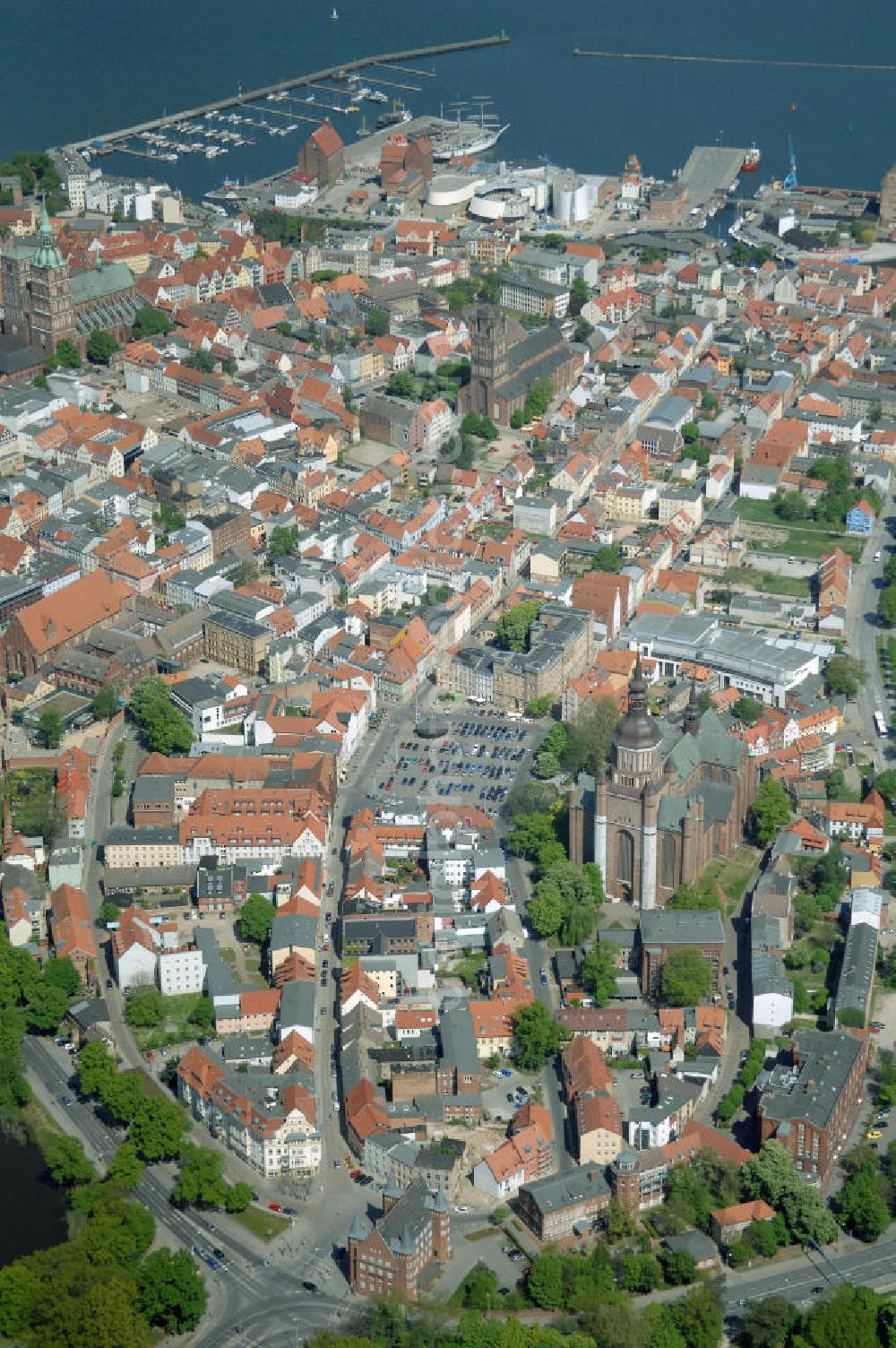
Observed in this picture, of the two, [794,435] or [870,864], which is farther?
[794,435]

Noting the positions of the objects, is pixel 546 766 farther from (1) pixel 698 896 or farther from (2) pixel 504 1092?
(2) pixel 504 1092

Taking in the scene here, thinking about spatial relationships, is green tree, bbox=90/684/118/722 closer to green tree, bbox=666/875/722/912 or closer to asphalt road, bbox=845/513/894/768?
green tree, bbox=666/875/722/912

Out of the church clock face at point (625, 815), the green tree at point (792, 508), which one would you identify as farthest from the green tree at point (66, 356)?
the church clock face at point (625, 815)

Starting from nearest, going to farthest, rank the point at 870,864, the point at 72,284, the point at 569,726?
the point at 870,864
the point at 569,726
the point at 72,284

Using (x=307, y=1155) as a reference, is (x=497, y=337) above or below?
above

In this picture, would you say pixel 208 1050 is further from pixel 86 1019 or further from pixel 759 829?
pixel 759 829

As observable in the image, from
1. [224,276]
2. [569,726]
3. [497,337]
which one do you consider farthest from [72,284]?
[569,726]

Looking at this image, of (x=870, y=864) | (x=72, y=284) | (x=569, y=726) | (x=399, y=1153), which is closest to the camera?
(x=399, y=1153)
